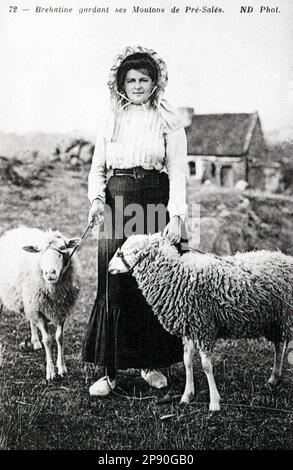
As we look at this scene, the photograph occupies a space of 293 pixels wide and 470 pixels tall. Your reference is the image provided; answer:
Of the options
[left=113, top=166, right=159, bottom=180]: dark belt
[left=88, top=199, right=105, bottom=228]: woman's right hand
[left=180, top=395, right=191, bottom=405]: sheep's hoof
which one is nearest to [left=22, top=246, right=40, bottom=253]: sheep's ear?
[left=88, top=199, right=105, bottom=228]: woman's right hand

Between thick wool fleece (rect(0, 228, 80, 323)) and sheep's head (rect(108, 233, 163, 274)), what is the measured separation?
34cm

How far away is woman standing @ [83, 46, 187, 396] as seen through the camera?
2.35 m

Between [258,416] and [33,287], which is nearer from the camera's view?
[258,416]

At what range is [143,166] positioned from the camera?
233cm

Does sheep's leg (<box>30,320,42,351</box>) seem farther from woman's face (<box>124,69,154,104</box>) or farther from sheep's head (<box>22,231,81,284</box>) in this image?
woman's face (<box>124,69,154,104</box>)

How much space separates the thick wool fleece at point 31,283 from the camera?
2.57 meters

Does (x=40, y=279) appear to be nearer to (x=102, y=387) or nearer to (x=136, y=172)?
(x=102, y=387)

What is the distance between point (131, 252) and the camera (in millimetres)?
2309

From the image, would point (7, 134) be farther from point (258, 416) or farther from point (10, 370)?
point (258, 416)

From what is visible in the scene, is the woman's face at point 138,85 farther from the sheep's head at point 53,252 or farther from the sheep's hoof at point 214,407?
the sheep's hoof at point 214,407

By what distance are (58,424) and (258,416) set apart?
0.85 m

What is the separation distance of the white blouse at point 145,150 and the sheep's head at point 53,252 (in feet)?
0.88

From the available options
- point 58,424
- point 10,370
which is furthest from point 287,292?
point 10,370

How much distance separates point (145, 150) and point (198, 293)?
24.9 inches
